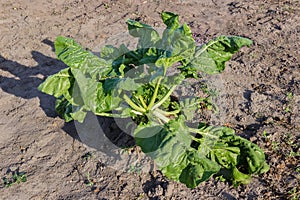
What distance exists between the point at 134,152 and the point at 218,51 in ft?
4.29

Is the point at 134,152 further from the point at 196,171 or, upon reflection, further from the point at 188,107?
the point at 196,171

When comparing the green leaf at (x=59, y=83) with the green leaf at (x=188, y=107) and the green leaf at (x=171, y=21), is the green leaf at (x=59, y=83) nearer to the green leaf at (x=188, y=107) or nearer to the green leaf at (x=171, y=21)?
the green leaf at (x=171, y=21)

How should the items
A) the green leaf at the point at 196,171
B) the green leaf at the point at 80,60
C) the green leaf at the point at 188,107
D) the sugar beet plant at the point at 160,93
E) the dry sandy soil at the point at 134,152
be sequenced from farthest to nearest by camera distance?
the green leaf at the point at 188,107 → the dry sandy soil at the point at 134,152 → the green leaf at the point at 80,60 → the sugar beet plant at the point at 160,93 → the green leaf at the point at 196,171

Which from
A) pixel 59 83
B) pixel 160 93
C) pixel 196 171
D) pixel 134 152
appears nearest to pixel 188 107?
pixel 160 93

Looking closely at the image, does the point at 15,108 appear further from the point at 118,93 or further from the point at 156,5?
the point at 156,5

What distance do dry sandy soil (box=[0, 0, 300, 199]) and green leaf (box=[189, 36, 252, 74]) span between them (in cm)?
90


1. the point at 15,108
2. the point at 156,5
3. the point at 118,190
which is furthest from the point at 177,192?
the point at 156,5

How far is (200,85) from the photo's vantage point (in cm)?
488

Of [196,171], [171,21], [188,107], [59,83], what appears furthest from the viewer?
[188,107]

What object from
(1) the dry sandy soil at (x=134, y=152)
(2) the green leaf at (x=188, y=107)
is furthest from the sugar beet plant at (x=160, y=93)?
(1) the dry sandy soil at (x=134, y=152)

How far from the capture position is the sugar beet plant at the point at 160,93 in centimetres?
339

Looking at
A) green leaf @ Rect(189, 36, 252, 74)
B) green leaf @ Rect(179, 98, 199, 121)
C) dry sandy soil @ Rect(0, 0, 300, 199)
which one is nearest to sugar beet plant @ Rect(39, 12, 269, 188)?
green leaf @ Rect(189, 36, 252, 74)

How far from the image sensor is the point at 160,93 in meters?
4.11

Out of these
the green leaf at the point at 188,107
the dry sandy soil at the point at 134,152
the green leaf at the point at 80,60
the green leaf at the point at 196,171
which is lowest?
the dry sandy soil at the point at 134,152
